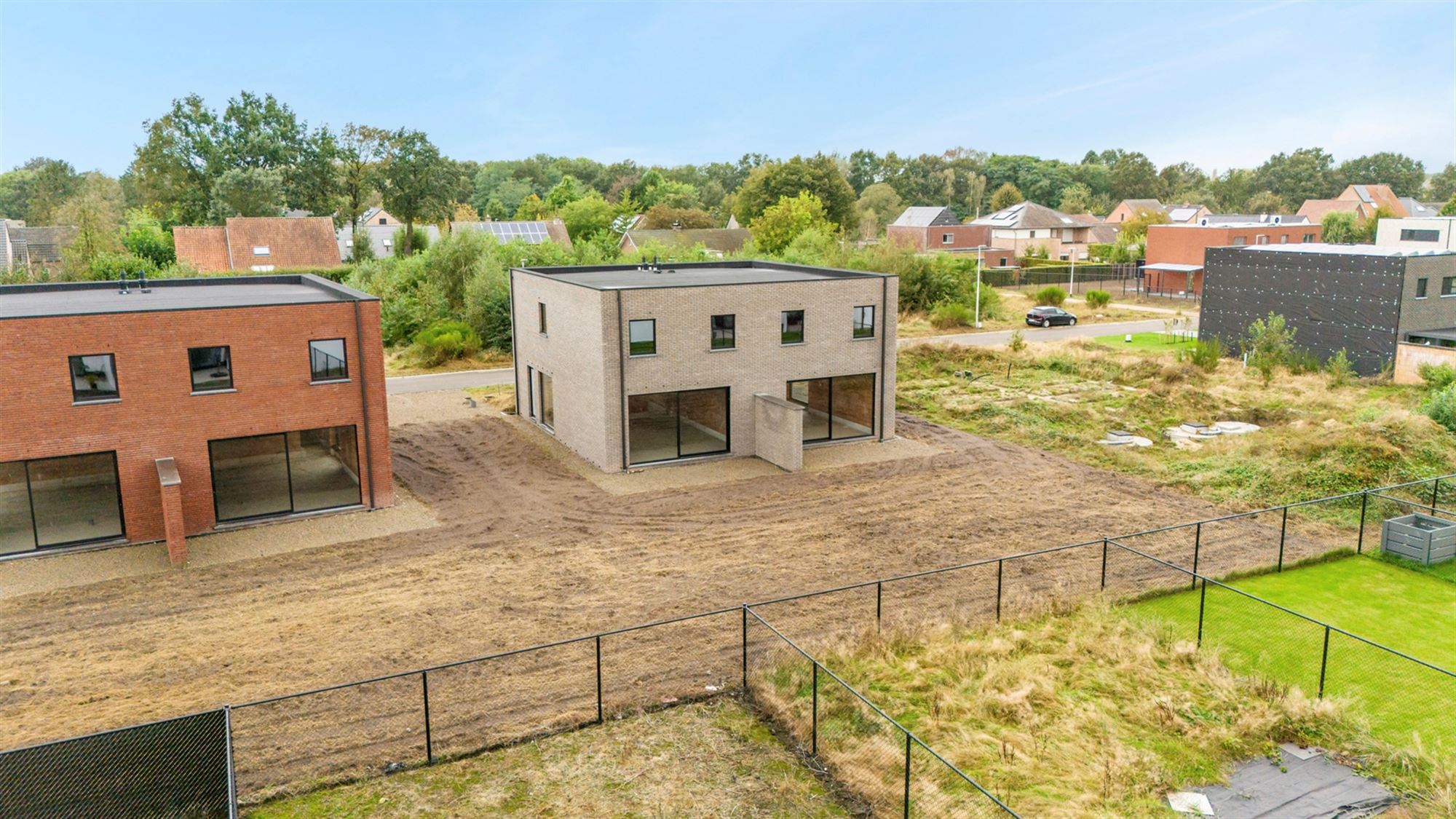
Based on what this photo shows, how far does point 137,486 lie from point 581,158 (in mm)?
147441

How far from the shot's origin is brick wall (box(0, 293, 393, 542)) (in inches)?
799

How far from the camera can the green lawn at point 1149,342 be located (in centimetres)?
5034

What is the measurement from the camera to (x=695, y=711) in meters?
14.5

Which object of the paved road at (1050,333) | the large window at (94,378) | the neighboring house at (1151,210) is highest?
the neighboring house at (1151,210)

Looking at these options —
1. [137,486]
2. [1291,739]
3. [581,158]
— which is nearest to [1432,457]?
[1291,739]

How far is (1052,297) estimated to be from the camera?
65250mm

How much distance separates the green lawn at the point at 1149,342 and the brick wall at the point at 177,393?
3980 cm

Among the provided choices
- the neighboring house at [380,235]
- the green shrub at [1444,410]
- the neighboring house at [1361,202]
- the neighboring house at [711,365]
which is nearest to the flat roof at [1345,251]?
the green shrub at [1444,410]

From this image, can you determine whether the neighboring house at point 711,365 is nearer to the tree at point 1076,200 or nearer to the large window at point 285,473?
the large window at point 285,473

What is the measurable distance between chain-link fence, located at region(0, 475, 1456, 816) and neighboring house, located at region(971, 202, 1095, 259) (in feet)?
258

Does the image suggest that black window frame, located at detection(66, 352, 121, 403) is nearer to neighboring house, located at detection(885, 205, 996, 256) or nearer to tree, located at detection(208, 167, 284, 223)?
tree, located at detection(208, 167, 284, 223)

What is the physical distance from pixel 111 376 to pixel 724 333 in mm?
15223

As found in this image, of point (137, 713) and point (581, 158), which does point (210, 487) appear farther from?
point (581, 158)

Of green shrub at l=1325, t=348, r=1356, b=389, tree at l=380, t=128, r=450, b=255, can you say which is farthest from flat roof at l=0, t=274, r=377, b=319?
tree at l=380, t=128, r=450, b=255
